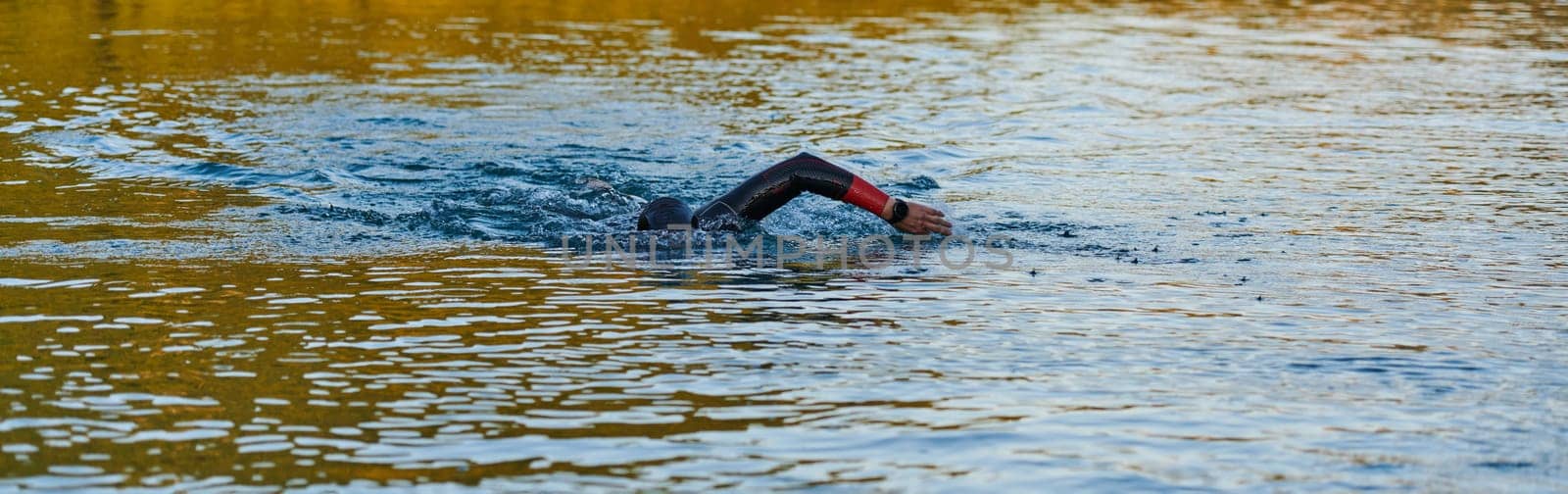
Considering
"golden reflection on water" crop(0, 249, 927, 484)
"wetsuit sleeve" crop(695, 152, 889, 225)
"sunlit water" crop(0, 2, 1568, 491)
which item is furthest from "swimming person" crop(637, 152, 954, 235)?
"golden reflection on water" crop(0, 249, 927, 484)

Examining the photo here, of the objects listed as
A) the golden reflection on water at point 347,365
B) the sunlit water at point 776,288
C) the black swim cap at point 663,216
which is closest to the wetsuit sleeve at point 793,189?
the black swim cap at point 663,216

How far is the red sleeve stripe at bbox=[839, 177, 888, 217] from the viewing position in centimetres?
1050

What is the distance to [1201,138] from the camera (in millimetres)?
16516

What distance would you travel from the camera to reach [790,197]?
1092cm

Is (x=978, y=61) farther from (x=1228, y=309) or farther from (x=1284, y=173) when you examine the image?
(x=1228, y=309)

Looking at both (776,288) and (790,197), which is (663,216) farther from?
(776,288)

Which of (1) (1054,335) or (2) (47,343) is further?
(1) (1054,335)

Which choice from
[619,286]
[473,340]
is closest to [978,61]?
[619,286]

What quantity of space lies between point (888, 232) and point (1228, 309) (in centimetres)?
326

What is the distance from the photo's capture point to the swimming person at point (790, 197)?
34.3 ft

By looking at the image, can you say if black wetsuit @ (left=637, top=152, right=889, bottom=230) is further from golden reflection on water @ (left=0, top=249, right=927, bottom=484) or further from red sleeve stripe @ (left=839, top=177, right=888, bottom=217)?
golden reflection on water @ (left=0, top=249, right=927, bottom=484)

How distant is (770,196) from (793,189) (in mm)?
183

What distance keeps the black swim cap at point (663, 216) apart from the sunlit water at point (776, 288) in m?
0.45

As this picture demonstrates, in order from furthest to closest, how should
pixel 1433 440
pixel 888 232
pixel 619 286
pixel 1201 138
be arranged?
pixel 1201 138
pixel 888 232
pixel 619 286
pixel 1433 440
